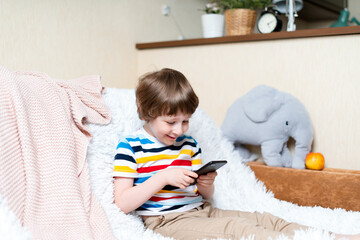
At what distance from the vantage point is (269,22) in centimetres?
175

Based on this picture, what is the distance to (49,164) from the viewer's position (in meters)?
0.94

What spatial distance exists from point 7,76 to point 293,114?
1051mm

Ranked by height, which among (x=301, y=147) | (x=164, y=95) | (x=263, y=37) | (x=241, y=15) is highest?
(x=241, y=15)

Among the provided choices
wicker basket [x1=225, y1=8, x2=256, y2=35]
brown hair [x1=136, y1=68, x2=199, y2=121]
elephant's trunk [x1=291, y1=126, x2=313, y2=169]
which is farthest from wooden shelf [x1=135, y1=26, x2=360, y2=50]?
brown hair [x1=136, y1=68, x2=199, y2=121]

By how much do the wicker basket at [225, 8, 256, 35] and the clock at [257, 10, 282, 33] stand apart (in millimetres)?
56

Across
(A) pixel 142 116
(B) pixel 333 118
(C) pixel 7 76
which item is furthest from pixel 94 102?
(B) pixel 333 118

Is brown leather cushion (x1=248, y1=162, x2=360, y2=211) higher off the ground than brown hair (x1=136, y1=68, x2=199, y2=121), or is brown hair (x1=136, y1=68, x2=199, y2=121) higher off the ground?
brown hair (x1=136, y1=68, x2=199, y2=121)

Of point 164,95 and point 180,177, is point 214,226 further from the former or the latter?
point 164,95

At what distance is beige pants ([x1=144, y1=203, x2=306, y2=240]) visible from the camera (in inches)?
39.8

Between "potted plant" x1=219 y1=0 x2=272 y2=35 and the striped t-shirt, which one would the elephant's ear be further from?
the striped t-shirt

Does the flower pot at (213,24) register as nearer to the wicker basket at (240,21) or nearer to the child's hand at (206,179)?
the wicker basket at (240,21)

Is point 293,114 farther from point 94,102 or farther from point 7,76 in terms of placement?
point 7,76

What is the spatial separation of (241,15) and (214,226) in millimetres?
1102

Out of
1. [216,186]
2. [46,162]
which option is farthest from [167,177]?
[216,186]
